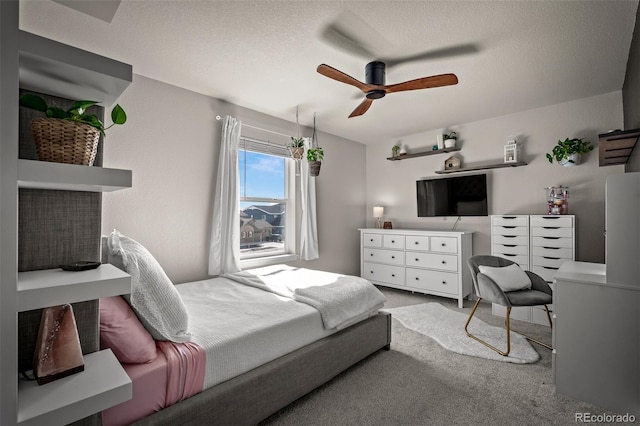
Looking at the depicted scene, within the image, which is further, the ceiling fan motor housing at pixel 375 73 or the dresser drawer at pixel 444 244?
the dresser drawer at pixel 444 244

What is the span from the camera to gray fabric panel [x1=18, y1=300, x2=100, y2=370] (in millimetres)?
1045

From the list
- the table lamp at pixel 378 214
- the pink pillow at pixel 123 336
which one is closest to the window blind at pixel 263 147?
the table lamp at pixel 378 214

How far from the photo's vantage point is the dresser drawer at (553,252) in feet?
11.1

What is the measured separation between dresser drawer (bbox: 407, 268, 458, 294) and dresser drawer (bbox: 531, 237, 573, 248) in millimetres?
998

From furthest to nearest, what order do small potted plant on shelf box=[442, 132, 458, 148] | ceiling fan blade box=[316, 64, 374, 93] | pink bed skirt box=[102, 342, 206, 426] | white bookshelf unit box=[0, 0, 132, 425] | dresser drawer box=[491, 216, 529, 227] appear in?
small potted plant on shelf box=[442, 132, 458, 148], dresser drawer box=[491, 216, 529, 227], ceiling fan blade box=[316, 64, 374, 93], pink bed skirt box=[102, 342, 206, 426], white bookshelf unit box=[0, 0, 132, 425]

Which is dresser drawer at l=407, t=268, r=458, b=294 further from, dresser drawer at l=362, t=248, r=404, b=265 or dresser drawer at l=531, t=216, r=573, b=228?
dresser drawer at l=531, t=216, r=573, b=228

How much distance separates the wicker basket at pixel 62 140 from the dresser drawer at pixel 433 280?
164 inches

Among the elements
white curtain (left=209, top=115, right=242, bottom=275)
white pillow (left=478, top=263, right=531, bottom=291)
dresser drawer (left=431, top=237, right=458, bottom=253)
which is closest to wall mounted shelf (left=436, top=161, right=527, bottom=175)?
dresser drawer (left=431, top=237, right=458, bottom=253)

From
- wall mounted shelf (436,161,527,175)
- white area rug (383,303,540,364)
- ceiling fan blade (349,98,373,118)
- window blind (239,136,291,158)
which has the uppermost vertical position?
ceiling fan blade (349,98,373,118)

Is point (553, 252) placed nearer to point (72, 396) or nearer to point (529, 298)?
point (529, 298)

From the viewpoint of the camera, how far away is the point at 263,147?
4.06m

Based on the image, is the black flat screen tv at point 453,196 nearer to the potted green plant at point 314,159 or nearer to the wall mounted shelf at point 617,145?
the wall mounted shelf at point 617,145

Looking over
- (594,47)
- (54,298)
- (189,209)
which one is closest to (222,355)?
(54,298)

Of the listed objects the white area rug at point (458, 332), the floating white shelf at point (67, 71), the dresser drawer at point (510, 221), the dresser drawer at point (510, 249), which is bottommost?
the white area rug at point (458, 332)
